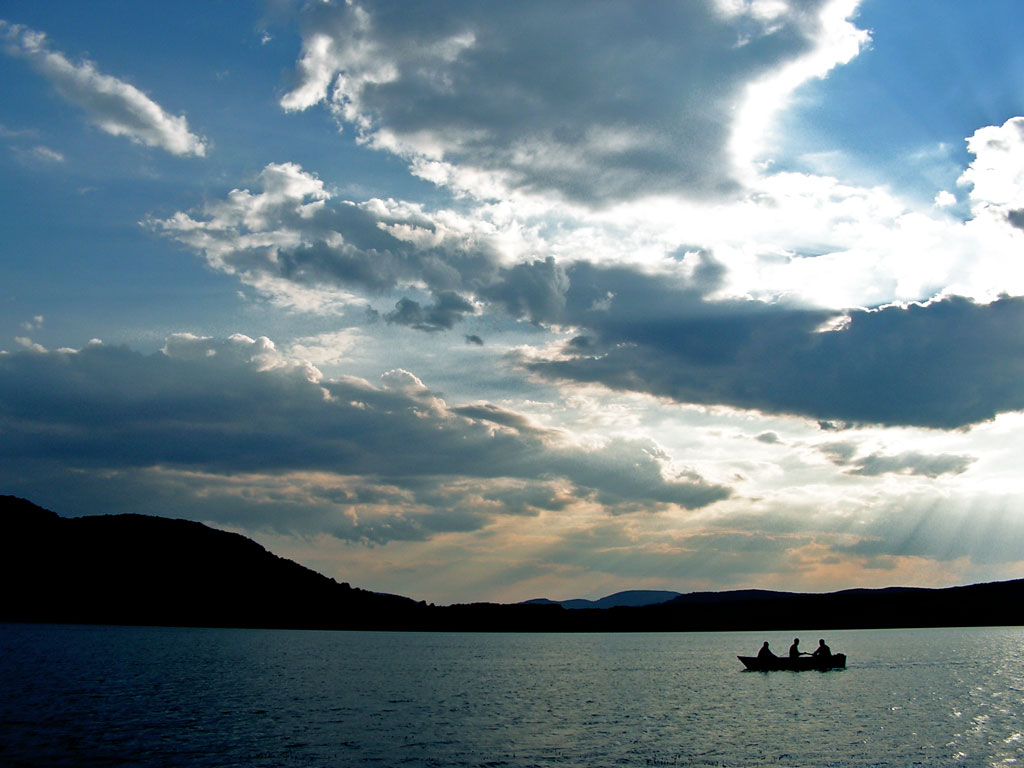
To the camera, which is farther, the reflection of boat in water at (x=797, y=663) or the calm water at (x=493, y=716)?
the reflection of boat in water at (x=797, y=663)

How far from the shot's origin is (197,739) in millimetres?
47500

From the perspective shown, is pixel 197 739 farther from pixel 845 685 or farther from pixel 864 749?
pixel 845 685

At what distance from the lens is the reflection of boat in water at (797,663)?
322 feet

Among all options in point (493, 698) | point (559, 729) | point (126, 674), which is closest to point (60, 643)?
point (126, 674)

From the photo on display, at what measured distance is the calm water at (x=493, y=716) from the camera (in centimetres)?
4341

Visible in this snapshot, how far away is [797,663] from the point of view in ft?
323

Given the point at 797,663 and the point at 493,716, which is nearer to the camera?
the point at 493,716

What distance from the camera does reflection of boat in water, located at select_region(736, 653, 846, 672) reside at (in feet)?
322

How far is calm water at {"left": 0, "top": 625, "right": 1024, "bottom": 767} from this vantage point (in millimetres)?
43406

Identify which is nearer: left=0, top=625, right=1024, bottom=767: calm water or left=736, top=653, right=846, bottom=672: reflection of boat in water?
left=0, top=625, right=1024, bottom=767: calm water

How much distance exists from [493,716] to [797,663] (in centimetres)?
5356

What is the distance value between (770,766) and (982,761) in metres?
11.7

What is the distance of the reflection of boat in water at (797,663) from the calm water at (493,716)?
165 cm

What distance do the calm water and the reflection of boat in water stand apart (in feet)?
5.40
